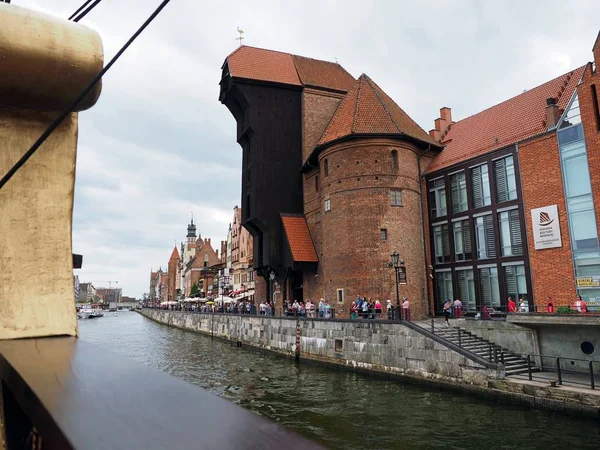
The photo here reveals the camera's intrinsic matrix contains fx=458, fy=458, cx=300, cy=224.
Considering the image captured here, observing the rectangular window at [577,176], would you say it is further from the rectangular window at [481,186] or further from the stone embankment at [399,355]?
the stone embankment at [399,355]

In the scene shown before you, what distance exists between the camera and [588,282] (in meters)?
20.9

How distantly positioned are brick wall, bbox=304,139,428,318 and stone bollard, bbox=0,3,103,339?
83.0 ft

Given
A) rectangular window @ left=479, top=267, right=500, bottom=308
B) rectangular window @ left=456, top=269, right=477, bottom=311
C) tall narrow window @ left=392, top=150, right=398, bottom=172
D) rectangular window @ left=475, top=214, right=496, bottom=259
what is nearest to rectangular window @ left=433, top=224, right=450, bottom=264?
rectangular window @ left=456, top=269, right=477, bottom=311

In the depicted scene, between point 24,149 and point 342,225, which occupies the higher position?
point 342,225

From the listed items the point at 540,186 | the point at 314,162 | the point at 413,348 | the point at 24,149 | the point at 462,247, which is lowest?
the point at 413,348

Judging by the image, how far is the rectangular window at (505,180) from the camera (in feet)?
81.4

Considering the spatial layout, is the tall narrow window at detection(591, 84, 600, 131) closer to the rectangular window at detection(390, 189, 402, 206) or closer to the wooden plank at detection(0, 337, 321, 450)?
the rectangular window at detection(390, 189, 402, 206)

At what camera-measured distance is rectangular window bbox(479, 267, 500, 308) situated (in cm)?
2556

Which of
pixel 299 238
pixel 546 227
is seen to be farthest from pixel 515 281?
pixel 299 238

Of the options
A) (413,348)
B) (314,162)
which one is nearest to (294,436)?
(413,348)

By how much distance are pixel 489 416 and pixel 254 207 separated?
2435 centimetres

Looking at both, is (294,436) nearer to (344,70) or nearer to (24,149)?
(24,149)

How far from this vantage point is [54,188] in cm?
329

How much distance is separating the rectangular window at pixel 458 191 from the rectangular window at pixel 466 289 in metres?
3.88
